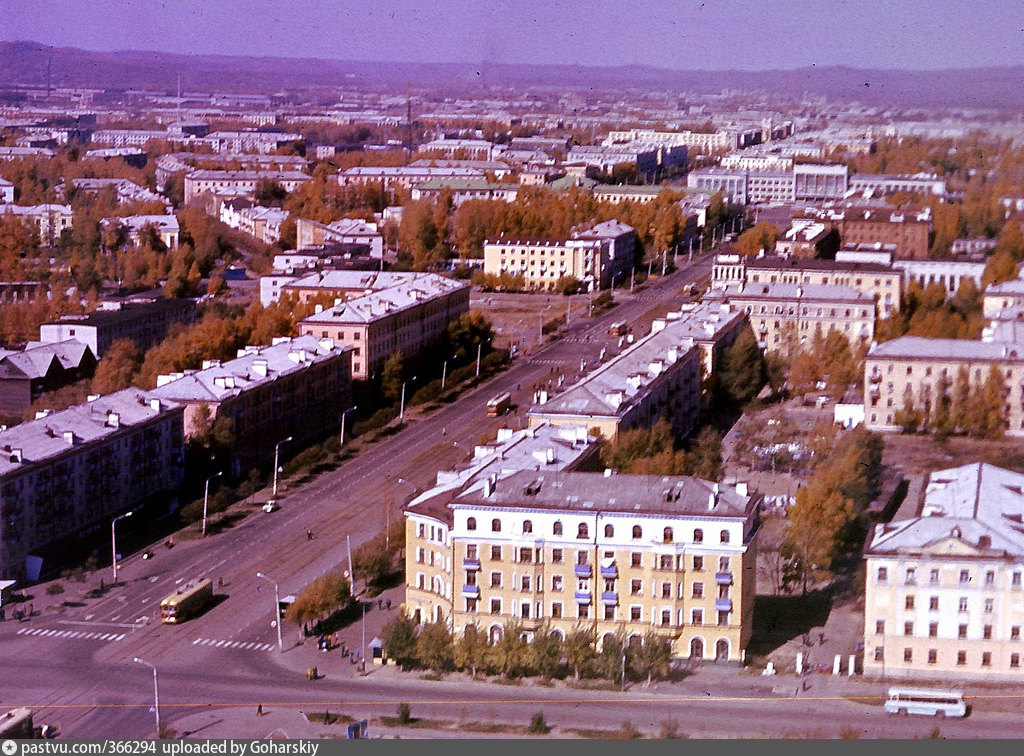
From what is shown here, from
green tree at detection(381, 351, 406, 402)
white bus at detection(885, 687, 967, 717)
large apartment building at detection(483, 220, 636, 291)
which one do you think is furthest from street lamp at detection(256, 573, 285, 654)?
large apartment building at detection(483, 220, 636, 291)

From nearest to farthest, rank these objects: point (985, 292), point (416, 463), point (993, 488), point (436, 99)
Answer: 1. point (993, 488)
2. point (416, 463)
3. point (985, 292)
4. point (436, 99)

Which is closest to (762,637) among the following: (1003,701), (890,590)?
(890,590)

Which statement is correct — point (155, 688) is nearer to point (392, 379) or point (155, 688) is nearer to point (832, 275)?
point (392, 379)

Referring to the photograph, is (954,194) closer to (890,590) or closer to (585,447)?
(585,447)

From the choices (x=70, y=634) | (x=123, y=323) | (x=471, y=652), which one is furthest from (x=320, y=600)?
(x=123, y=323)

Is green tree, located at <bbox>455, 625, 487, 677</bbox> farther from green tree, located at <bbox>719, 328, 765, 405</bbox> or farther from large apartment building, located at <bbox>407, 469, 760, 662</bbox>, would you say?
green tree, located at <bbox>719, 328, 765, 405</bbox>

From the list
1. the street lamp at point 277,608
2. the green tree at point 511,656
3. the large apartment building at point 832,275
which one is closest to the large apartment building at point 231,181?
the large apartment building at point 832,275
